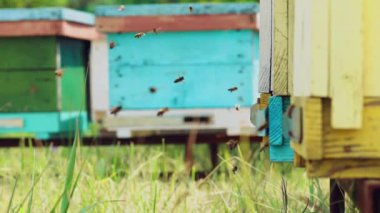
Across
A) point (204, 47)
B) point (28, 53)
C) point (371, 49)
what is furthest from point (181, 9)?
point (371, 49)

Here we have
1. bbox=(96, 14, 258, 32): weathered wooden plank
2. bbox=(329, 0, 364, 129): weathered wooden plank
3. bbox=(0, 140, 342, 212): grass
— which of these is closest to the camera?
bbox=(329, 0, 364, 129): weathered wooden plank

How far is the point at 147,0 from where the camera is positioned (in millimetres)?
9836

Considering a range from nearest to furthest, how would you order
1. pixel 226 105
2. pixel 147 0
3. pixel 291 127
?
pixel 291 127, pixel 226 105, pixel 147 0

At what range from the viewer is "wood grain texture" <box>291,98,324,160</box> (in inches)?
77.3

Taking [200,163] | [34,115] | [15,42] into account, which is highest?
[15,42]

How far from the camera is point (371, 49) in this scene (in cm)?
200

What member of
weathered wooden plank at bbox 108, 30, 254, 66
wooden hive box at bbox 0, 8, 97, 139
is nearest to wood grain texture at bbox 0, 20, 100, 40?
wooden hive box at bbox 0, 8, 97, 139

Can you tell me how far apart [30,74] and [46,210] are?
2.48 metres

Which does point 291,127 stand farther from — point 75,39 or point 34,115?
point 75,39

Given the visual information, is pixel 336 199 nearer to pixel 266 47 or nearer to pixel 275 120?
pixel 275 120

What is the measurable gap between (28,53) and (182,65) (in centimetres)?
109

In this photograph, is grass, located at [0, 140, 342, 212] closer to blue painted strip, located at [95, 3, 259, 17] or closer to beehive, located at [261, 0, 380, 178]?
beehive, located at [261, 0, 380, 178]

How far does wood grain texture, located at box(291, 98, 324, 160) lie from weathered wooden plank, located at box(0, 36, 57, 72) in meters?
3.72

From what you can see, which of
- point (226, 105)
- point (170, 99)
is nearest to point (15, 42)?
point (170, 99)
